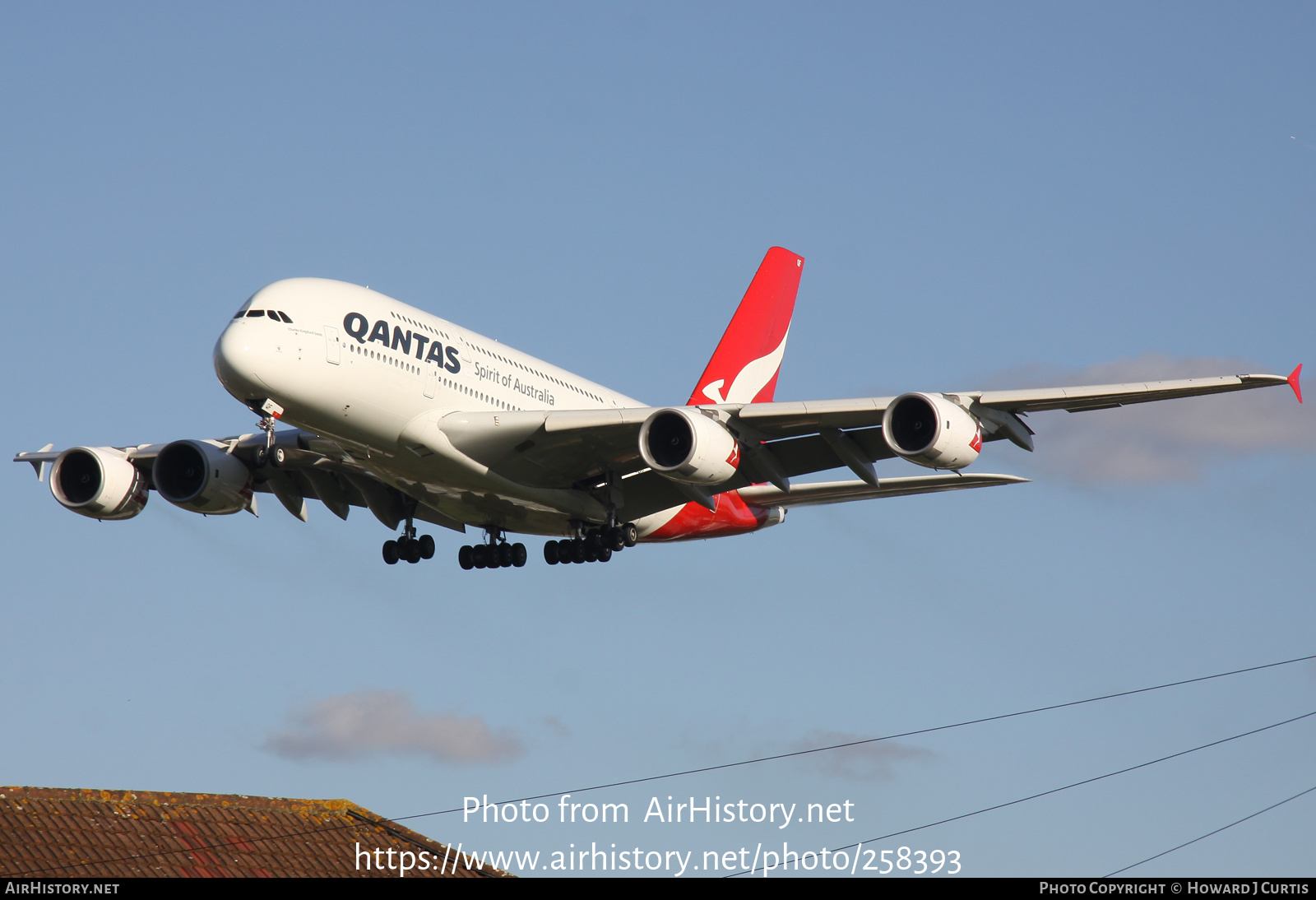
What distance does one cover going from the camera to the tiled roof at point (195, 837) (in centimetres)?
2630

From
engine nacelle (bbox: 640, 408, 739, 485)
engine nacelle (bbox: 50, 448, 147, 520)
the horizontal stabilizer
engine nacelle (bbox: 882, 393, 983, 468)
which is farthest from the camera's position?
engine nacelle (bbox: 50, 448, 147, 520)

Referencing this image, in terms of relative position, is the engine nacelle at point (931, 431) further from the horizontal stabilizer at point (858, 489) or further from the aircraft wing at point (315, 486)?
the aircraft wing at point (315, 486)

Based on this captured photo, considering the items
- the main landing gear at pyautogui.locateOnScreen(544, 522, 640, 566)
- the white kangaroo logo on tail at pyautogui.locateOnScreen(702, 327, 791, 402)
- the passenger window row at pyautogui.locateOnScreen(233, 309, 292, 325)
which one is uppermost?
the white kangaroo logo on tail at pyautogui.locateOnScreen(702, 327, 791, 402)

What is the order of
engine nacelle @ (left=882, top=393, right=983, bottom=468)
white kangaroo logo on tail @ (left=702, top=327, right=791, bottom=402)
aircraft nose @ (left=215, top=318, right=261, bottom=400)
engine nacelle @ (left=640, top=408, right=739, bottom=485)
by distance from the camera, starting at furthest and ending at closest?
white kangaroo logo on tail @ (left=702, top=327, right=791, bottom=402), engine nacelle @ (left=640, top=408, right=739, bottom=485), engine nacelle @ (left=882, top=393, right=983, bottom=468), aircraft nose @ (left=215, top=318, right=261, bottom=400)

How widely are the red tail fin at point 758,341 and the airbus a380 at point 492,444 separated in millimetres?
4516

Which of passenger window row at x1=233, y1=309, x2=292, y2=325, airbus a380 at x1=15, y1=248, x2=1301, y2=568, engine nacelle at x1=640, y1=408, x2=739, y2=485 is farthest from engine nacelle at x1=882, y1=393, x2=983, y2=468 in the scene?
passenger window row at x1=233, y1=309, x2=292, y2=325

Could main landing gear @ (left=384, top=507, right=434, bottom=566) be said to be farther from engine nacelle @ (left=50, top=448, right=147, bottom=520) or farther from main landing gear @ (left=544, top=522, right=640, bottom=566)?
engine nacelle @ (left=50, top=448, right=147, bottom=520)

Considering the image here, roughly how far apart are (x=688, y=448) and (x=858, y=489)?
6.39m

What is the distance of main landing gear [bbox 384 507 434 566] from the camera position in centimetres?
3538

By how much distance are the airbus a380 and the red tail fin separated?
4.52 metres

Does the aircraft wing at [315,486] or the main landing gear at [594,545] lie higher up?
the aircraft wing at [315,486]

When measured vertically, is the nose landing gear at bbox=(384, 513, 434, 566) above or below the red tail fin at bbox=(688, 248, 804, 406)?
below

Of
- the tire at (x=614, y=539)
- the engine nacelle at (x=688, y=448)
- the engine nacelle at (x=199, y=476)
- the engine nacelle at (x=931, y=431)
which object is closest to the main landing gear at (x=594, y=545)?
the tire at (x=614, y=539)

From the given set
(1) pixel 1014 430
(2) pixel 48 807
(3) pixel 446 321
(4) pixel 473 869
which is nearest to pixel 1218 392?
(1) pixel 1014 430
